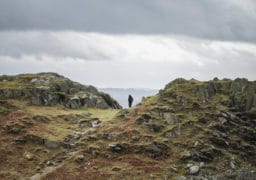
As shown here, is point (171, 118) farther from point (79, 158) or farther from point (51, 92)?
point (51, 92)

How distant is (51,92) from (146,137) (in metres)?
29.5

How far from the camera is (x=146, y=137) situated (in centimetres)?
6988

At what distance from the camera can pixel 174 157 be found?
65750mm

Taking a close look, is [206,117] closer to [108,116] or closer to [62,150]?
[108,116]

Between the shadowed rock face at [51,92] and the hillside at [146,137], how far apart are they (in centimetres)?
260

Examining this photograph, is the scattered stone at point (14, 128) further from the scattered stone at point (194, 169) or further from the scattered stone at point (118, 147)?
the scattered stone at point (194, 169)

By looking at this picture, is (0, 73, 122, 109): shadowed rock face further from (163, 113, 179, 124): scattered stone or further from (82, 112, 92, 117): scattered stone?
(163, 113, 179, 124): scattered stone

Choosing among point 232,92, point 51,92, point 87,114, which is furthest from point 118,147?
point 51,92

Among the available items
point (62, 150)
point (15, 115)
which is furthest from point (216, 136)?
point (15, 115)

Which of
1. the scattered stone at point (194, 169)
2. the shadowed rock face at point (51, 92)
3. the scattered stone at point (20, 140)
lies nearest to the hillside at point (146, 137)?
the scattered stone at point (194, 169)

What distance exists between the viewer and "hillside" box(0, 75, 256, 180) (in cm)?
6222

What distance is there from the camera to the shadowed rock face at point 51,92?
8950cm

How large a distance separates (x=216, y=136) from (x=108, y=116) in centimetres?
2171

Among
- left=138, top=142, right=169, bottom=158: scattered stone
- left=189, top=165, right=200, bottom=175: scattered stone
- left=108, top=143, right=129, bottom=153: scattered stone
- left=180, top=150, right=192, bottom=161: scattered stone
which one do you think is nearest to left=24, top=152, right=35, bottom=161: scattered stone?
left=108, top=143, right=129, bottom=153: scattered stone
